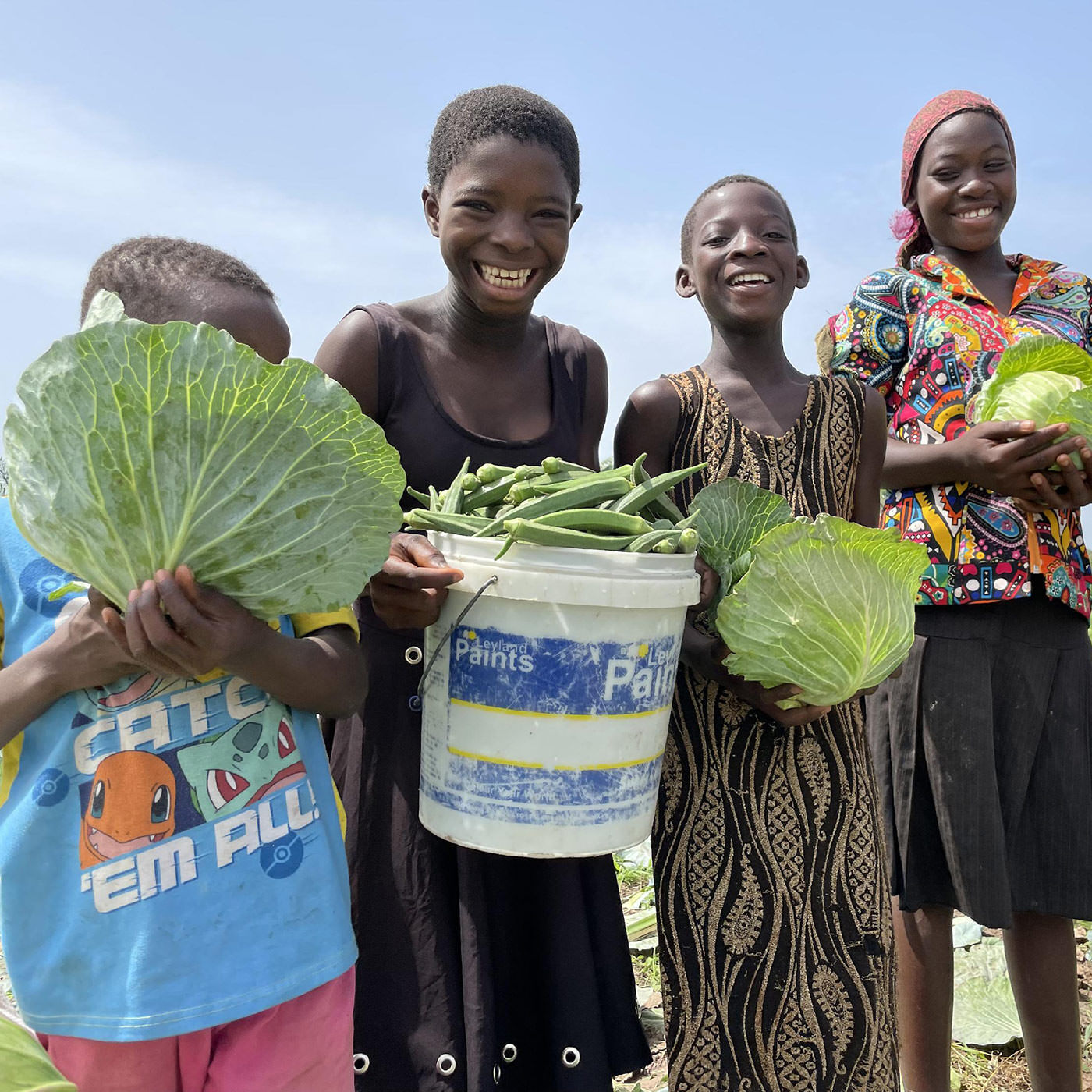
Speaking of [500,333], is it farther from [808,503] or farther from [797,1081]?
[797,1081]

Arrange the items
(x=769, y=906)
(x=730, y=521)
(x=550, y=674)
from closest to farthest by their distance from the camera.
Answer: (x=550, y=674), (x=730, y=521), (x=769, y=906)

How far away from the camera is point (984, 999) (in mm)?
3580

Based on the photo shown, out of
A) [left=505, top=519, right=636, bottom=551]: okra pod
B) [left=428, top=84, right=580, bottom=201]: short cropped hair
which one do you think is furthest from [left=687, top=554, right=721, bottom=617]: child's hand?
[left=428, top=84, right=580, bottom=201]: short cropped hair

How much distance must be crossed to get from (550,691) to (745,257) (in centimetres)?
133

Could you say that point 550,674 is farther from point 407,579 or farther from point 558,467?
point 558,467

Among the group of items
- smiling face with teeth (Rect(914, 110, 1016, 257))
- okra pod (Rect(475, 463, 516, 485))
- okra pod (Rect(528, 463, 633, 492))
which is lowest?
okra pod (Rect(528, 463, 633, 492))

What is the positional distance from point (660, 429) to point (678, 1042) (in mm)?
1438

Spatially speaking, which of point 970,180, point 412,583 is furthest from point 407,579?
point 970,180

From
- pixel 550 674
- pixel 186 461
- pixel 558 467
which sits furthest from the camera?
pixel 558 467

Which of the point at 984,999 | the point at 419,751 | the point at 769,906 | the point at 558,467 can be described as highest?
the point at 558,467

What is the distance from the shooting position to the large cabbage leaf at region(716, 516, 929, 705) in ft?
6.56

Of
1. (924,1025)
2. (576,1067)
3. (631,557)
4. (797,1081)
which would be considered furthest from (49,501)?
(924,1025)

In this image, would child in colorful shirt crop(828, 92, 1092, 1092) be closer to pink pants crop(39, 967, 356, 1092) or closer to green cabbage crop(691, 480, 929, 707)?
green cabbage crop(691, 480, 929, 707)

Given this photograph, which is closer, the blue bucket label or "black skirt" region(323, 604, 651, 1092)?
the blue bucket label
